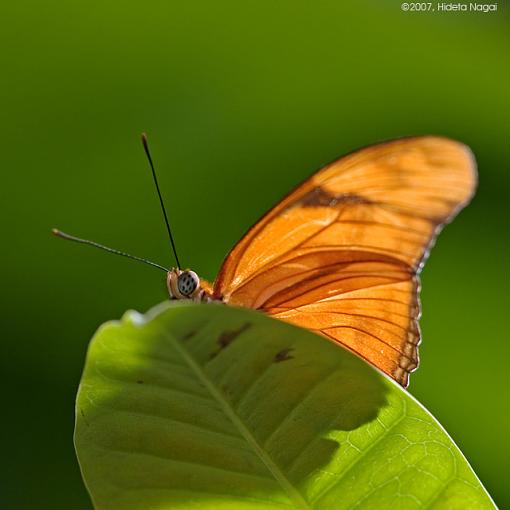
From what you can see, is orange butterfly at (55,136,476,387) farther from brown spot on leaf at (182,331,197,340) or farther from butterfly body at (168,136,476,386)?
brown spot on leaf at (182,331,197,340)

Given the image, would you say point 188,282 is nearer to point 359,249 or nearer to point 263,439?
point 359,249

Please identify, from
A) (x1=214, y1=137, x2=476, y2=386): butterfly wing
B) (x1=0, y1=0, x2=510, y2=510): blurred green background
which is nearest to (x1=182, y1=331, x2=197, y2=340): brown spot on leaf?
(x1=214, y1=137, x2=476, y2=386): butterfly wing

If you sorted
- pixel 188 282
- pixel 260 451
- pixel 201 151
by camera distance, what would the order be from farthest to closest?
pixel 201 151 → pixel 188 282 → pixel 260 451

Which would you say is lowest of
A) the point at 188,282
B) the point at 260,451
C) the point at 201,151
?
the point at 260,451

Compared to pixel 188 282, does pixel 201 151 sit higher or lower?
higher

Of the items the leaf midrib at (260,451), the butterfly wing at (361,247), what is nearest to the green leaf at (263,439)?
the leaf midrib at (260,451)

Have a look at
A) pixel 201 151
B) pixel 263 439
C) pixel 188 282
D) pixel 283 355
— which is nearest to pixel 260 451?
pixel 263 439

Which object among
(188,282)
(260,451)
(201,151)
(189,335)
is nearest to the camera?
(189,335)

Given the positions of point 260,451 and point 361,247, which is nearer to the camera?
point 260,451
